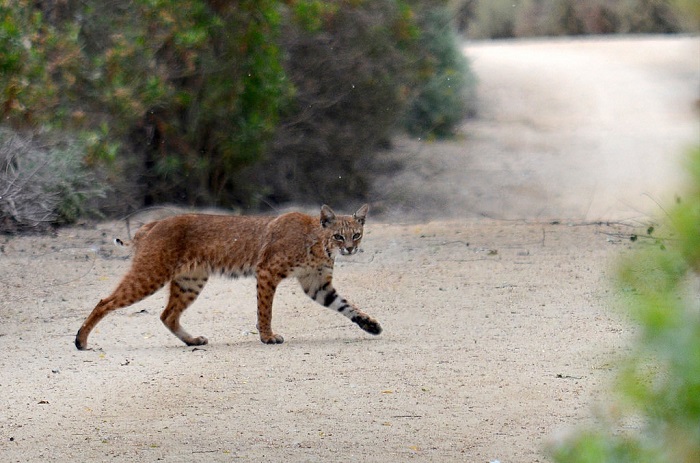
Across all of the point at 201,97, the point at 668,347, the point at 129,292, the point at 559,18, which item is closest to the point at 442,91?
the point at 201,97

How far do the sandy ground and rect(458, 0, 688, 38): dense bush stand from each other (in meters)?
27.5

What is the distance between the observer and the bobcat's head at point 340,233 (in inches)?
346

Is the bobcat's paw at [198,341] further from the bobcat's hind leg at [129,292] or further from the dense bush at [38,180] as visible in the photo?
the dense bush at [38,180]

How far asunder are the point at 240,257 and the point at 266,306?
1.80ft

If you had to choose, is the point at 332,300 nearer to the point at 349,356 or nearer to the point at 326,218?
Answer: the point at 326,218

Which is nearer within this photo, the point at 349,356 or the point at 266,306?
the point at 349,356

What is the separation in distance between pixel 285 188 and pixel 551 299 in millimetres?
8736

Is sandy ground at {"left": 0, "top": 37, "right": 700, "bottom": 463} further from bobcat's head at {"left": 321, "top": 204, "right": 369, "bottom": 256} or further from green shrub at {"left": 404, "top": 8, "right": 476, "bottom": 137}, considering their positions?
green shrub at {"left": 404, "top": 8, "right": 476, "bottom": 137}

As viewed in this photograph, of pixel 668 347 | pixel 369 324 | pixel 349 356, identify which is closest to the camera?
pixel 668 347

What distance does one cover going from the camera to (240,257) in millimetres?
8961

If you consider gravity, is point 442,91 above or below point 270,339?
above

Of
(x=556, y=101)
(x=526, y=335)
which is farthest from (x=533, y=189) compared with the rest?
(x=526, y=335)

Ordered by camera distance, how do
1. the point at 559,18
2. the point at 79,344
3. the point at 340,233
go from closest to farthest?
1. the point at 79,344
2. the point at 340,233
3. the point at 559,18

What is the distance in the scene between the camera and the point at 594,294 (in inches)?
393
